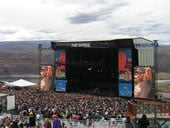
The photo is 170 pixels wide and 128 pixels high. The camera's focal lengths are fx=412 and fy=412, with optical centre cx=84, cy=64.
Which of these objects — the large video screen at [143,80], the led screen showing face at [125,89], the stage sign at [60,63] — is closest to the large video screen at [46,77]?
the stage sign at [60,63]

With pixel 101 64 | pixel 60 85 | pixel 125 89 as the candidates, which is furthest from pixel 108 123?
pixel 60 85

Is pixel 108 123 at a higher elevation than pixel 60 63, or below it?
below

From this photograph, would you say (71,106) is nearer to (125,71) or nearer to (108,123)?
(125,71)

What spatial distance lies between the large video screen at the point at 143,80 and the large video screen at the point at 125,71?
2.07 feet

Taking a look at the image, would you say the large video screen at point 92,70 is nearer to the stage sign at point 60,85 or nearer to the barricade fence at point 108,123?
the stage sign at point 60,85

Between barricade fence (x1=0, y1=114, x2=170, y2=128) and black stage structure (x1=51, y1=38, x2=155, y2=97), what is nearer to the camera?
barricade fence (x1=0, y1=114, x2=170, y2=128)

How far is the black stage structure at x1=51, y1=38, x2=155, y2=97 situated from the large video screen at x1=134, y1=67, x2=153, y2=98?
0.33 m

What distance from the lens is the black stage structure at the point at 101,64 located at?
91.5 feet

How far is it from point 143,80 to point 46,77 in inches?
345

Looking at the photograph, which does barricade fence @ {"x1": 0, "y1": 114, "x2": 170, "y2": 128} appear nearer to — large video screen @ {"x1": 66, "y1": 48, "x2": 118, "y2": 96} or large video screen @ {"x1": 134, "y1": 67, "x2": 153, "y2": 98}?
large video screen @ {"x1": 134, "y1": 67, "x2": 153, "y2": 98}

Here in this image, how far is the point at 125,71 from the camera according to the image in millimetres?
28219

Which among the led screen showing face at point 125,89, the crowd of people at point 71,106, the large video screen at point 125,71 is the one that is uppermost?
the large video screen at point 125,71

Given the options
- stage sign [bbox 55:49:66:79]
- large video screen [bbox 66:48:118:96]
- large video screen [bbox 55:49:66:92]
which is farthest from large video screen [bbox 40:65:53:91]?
large video screen [bbox 66:48:118:96]

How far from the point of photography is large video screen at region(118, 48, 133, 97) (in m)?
27.9
